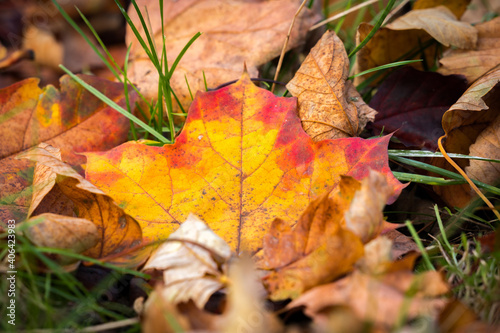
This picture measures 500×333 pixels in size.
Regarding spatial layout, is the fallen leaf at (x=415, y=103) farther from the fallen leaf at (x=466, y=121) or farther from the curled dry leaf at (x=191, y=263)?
the curled dry leaf at (x=191, y=263)

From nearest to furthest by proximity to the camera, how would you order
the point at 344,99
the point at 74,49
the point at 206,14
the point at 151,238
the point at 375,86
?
the point at 151,238
the point at 344,99
the point at 375,86
the point at 206,14
the point at 74,49

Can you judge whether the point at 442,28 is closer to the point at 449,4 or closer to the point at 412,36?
the point at 412,36

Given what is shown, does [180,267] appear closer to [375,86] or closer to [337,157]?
[337,157]

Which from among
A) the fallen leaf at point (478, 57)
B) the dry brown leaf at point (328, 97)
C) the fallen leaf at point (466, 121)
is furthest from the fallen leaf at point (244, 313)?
the fallen leaf at point (478, 57)

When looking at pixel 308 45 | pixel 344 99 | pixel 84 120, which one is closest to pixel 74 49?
pixel 84 120

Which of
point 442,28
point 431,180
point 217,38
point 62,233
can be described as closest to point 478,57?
point 442,28

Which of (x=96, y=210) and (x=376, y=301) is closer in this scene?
(x=376, y=301)
